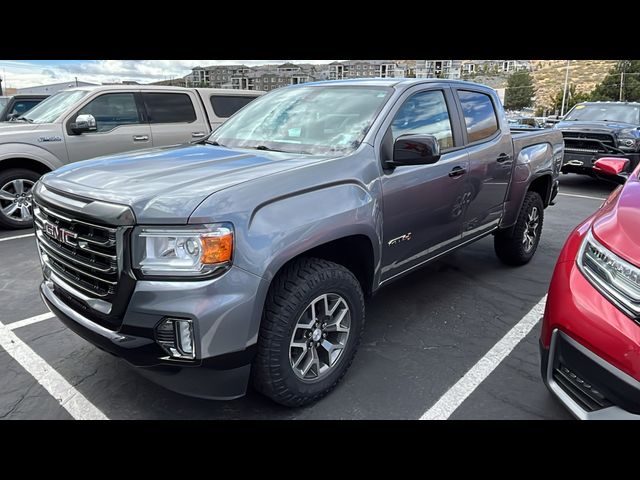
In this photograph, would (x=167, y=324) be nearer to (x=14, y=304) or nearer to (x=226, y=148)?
(x=226, y=148)

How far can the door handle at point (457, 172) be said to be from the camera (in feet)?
11.8

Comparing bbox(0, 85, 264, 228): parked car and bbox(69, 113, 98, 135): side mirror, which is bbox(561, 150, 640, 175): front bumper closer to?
bbox(0, 85, 264, 228): parked car

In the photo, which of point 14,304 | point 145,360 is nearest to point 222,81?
point 14,304

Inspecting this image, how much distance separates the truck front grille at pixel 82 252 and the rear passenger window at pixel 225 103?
225 inches

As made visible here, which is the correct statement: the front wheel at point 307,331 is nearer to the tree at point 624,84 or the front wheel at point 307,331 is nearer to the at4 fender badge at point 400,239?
the at4 fender badge at point 400,239

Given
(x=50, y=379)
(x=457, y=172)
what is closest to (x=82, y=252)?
(x=50, y=379)

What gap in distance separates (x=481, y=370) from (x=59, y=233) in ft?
8.81

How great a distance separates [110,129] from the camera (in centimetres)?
699

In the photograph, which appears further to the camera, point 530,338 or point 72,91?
point 72,91

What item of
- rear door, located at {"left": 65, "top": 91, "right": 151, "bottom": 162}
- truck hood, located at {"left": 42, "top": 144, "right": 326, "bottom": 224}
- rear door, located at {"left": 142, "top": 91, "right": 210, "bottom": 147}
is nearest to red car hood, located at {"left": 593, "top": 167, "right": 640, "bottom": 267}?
truck hood, located at {"left": 42, "top": 144, "right": 326, "bottom": 224}

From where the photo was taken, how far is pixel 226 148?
10.9 ft

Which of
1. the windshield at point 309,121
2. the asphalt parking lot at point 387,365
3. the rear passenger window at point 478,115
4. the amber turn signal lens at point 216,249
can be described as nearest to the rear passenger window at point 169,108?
the asphalt parking lot at point 387,365

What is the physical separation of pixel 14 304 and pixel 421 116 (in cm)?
378

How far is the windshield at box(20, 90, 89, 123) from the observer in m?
6.77
